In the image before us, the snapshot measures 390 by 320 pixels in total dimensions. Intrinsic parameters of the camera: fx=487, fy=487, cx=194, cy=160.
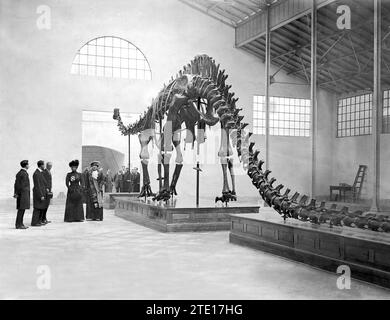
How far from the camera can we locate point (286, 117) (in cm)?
2305

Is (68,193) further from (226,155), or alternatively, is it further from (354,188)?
(354,188)

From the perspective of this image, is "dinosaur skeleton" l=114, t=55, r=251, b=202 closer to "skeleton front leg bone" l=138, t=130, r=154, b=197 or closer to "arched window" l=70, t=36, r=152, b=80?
"skeleton front leg bone" l=138, t=130, r=154, b=197

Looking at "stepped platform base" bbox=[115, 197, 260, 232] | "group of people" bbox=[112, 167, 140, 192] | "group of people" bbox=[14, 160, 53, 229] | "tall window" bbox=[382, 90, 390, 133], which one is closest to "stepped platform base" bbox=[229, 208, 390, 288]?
"stepped platform base" bbox=[115, 197, 260, 232]

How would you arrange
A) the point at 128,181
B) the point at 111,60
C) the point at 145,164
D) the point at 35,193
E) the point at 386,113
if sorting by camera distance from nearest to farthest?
the point at 35,193 < the point at 145,164 < the point at 128,181 < the point at 111,60 < the point at 386,113

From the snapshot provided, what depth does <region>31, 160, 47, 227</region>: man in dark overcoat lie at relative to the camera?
10609mm

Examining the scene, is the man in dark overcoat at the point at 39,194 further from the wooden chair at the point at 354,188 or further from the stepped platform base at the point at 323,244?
the wooden chair at the point at 354,188

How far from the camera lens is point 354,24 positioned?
16625mm

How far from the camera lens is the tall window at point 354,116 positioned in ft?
71.2

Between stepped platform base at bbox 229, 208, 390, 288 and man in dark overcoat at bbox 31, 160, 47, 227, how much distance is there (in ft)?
15.8

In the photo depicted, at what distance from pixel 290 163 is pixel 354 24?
25.3ft

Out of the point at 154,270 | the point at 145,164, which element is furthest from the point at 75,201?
the point at 154,270

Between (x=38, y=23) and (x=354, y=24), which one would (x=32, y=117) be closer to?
(x=38, y=23)

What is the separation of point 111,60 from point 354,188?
11.5m

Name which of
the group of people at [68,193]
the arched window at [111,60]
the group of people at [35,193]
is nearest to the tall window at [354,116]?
the arched window at [111,60]
